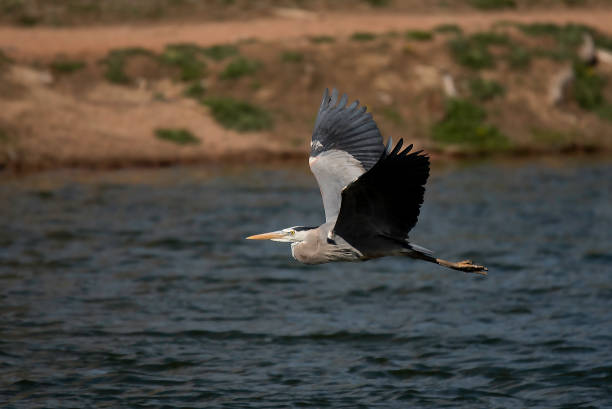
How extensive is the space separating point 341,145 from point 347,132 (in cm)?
14

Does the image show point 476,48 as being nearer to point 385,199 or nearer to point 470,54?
point 470,54

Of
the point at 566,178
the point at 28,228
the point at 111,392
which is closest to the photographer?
the point at 111,392

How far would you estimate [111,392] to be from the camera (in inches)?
345

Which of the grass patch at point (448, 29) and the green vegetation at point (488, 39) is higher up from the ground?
the grass patch at point (448, 29)

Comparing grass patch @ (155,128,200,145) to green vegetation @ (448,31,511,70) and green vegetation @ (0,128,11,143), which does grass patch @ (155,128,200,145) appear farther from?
green vegetation @ (448,31,511,70)

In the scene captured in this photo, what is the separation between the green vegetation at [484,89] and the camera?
2531cm

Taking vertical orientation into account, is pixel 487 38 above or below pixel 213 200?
above

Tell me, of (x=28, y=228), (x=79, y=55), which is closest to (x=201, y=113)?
(x=79, y=55)

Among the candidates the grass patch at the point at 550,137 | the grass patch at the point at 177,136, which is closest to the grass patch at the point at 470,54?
the grass patch at the point at 550,137

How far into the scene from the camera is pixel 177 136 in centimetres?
2212

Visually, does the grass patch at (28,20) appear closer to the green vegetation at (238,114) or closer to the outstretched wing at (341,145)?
the green vegetation at (238,114)

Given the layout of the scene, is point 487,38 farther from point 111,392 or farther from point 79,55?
point 111,392

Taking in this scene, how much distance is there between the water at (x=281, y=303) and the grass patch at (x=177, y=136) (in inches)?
106

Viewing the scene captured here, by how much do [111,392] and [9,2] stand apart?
2363 cm
